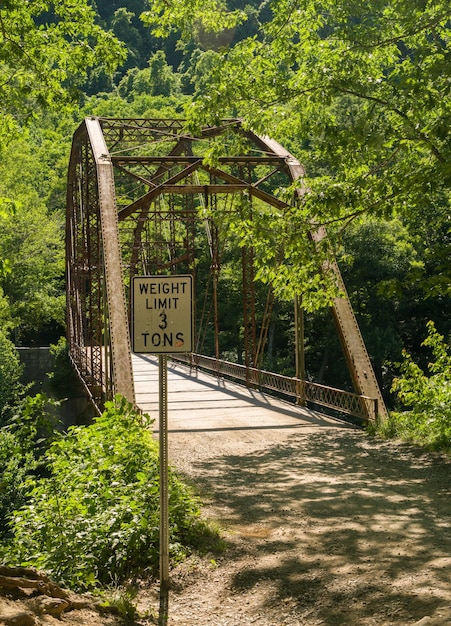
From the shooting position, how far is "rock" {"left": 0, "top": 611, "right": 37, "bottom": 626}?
14.4ft

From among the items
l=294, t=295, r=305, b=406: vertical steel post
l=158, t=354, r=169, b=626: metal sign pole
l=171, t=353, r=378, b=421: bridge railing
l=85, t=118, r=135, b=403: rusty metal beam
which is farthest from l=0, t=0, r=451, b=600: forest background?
l=294, t=295, r=305, b=406: vertical steel post

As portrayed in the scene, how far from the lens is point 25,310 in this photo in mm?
37531

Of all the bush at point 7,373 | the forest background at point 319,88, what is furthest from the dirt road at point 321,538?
the bush at point 7,373

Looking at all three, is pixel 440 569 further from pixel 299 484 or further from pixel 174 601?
pixel 299 484

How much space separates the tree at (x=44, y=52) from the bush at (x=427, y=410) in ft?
21.1

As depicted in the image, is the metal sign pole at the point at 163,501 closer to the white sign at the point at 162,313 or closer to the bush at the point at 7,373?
the white sign at the point at 162,313

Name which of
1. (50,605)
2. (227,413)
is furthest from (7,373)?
(50,605)

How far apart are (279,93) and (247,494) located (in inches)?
239

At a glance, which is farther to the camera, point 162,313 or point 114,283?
point 114,283

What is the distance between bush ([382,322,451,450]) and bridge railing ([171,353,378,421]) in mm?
957

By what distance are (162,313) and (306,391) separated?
11.8 m

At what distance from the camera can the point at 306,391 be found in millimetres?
17188

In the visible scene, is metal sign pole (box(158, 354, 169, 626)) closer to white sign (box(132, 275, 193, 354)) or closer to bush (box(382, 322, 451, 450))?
white sign (box(132, 275, 193, 354))

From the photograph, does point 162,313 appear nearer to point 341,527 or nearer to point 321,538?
point 321,538
